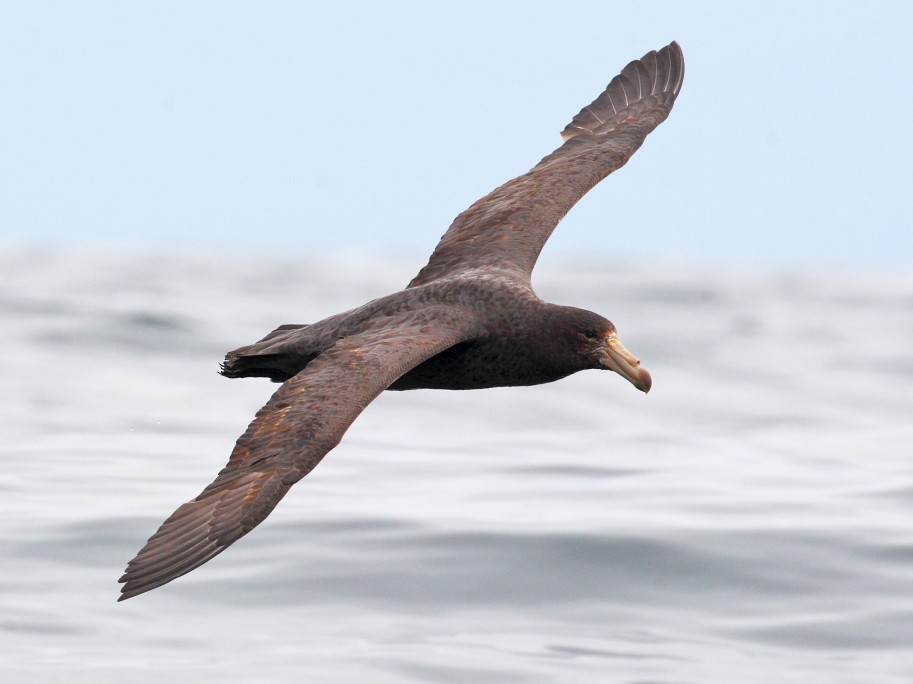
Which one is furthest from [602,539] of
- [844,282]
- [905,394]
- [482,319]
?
[844,282]

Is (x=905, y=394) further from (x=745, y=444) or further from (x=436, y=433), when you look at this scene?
(x=436, y=433)

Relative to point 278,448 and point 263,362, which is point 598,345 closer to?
point 263,362

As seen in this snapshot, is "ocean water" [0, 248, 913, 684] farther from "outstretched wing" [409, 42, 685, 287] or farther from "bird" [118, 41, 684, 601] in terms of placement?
"outstretched wing" [409, 42, 685, 287]

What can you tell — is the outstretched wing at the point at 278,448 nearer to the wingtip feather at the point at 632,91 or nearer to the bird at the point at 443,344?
the bird at the point at 443,344

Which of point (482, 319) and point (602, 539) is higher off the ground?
point (482, 319)

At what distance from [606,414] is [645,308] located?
40.4 feet

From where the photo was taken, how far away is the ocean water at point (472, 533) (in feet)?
31.9

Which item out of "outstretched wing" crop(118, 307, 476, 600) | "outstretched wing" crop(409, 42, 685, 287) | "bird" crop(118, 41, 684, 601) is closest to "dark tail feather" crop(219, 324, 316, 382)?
"bird" crop(118, 41, 684, 601)

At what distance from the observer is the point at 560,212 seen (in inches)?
444

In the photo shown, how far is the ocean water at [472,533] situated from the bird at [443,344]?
1739 millimetres

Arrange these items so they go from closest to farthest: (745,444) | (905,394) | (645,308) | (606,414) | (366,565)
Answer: (366,565) < (745,444) < (606,414) < (905,394) < (645,308)

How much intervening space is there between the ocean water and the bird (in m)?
1.74

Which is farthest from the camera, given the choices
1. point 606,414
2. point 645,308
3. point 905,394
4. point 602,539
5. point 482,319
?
point 645,308

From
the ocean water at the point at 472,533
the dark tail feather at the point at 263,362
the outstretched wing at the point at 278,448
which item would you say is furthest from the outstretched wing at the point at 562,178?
the ocean water at the point at 472,533
